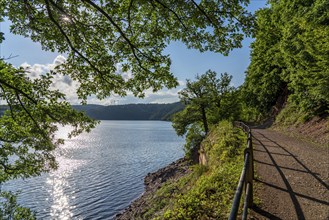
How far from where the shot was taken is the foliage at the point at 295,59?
53.2ft

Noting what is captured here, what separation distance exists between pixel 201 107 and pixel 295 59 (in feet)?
57.2

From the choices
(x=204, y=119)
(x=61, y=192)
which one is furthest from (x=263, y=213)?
(x=204, y=119)

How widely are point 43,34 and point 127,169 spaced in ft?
107

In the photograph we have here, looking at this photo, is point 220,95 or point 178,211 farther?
point 220,95

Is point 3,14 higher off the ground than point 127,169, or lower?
higher

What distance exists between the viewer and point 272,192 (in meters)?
7.12

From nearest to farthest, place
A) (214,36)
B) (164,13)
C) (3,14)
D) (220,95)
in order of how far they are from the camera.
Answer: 1. (3,14)
2. (164,13)
3. (214,36)
4. (220,95)

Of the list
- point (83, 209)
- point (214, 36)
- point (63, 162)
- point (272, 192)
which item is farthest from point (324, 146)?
point (63, 162)

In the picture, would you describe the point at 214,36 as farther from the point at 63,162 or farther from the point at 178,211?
the point at 63,162

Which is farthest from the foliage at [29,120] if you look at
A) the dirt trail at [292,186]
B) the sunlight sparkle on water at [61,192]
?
the sunlight sparkle on water at [61,192]

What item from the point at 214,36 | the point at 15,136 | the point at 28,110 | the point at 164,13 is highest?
the point at 164,13

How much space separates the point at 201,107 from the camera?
37031mm

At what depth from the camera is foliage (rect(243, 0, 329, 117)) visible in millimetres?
16203

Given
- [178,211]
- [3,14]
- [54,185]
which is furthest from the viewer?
[54,185]
